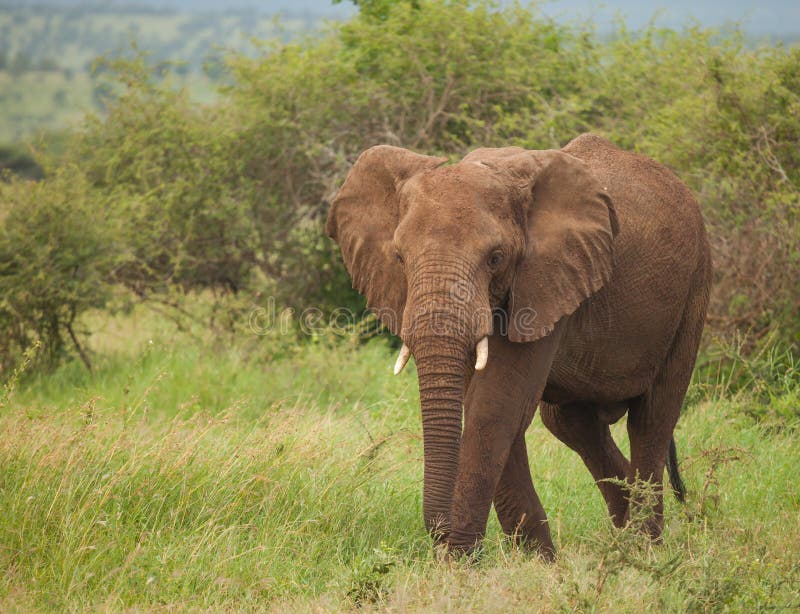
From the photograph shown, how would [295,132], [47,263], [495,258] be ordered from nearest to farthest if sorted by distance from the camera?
[495,258] < [47,263] < [295,132]

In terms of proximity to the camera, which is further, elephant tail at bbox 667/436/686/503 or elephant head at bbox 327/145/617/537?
elephant tail at bbox 667/436/686/503

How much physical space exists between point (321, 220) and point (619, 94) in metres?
3.53

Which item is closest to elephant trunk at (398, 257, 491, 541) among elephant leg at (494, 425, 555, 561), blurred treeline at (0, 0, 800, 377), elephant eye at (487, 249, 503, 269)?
elephant eye at (487, 249, 503, 269)

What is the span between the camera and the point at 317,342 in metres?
11.2

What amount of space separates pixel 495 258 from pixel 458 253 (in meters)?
0.23

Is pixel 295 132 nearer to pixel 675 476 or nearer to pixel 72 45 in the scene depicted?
pixel 675 476

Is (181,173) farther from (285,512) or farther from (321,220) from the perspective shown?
(285,512)

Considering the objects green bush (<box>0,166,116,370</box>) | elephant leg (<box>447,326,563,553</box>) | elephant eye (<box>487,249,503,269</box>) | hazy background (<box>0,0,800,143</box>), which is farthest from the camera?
hazy background (<box>0,0,800,143</box>)

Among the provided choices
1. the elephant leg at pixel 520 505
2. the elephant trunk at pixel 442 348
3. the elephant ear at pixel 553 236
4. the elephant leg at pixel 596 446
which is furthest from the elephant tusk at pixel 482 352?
the elephant leg at pixel 596 446

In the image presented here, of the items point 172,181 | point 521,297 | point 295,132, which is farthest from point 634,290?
point 172,181

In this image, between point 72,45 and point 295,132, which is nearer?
point 295,132

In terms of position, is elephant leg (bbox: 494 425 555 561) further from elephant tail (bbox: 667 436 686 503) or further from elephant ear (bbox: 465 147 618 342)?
elephant tail (bbox: 667 436 686 503)

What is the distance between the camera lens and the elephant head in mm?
4551

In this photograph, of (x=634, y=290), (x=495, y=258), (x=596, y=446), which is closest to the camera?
(x=495, y=258)
